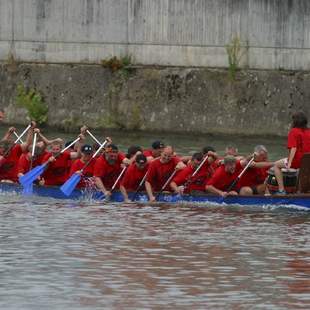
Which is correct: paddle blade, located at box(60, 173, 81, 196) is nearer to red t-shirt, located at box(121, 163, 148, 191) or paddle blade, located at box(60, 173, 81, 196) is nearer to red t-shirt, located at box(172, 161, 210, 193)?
red t-shirt, located at box(121, 163, 148, 191)

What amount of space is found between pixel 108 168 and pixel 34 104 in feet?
46.5

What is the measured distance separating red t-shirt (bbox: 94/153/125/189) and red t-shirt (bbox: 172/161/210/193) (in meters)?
1.36

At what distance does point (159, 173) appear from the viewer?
2861 centimetres

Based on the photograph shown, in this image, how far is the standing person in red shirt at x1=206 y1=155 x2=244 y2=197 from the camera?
27.6 meters

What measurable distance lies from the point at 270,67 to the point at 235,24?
1.39 meters

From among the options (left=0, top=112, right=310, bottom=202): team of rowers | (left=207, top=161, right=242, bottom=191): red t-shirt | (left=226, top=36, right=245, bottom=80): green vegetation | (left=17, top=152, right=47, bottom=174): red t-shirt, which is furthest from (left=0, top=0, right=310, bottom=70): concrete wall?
(left=207, top=161, right=242, bottom=191): red t-shirt

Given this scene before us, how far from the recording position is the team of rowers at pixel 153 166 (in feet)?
90.6

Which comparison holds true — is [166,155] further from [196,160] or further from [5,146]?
[5,146]

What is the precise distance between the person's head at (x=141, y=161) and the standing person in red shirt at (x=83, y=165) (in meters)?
1.21

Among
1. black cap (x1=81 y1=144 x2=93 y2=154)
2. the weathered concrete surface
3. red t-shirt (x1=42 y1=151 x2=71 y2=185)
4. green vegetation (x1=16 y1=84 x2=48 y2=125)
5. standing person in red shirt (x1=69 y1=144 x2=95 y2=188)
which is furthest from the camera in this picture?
green vegetation (x1=16 y1=84 x2=48 y2=125)

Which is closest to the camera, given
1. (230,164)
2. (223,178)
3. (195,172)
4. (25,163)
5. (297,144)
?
(297,144)

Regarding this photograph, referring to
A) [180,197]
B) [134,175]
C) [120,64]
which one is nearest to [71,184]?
[134,175]

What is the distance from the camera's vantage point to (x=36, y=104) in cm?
4322

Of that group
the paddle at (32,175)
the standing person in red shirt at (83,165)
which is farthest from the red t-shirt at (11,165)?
the standing person in red shirt at (83,165)
